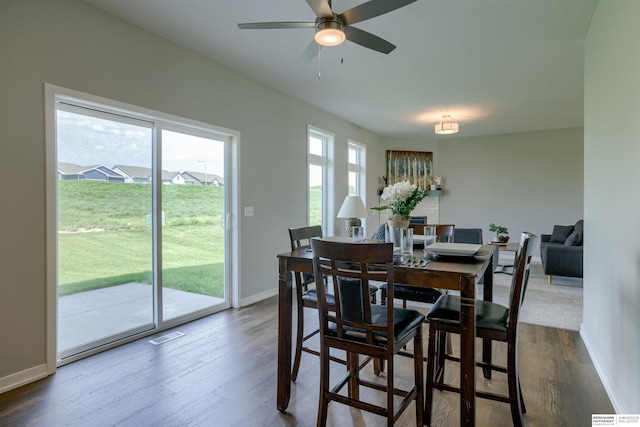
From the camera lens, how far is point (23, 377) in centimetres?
232

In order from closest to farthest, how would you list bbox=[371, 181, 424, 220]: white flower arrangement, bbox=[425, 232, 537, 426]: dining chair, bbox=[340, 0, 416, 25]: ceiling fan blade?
1. bbox=[425, 232, 537, 426]: dining chair
2. bbox=[340, 0, 416, 25]: ceiling fan blade
3. bbox=[371, 181, 424, 220]: white flower arrangement

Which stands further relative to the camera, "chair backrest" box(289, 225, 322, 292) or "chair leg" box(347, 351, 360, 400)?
"chair backrest" box(289, 225, 322, 292)

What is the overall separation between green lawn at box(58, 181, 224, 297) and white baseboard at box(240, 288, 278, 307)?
283 mm

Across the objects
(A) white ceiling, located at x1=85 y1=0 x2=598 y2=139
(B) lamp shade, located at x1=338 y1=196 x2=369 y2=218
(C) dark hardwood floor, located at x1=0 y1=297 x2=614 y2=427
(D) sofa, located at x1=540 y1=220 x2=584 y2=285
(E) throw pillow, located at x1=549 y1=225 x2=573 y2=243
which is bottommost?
(C) dark hardwood floor, located at x1=0 y1=297 x2=614 y2=427

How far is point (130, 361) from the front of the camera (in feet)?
8.77

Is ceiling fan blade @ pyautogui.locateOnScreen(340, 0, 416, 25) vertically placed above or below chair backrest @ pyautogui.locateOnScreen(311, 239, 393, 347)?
above

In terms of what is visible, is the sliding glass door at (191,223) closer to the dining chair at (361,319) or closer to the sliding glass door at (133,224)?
the sliding glass door at (133,224)

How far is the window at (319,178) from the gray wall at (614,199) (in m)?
3.52

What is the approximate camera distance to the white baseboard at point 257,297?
4.16 metres

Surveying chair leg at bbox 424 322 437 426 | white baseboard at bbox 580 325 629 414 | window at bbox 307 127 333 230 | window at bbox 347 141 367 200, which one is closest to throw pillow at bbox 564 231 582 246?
white baseboard at bbox 580 325 629 414

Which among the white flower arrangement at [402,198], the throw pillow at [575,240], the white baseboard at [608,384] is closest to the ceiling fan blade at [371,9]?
the white flower arrangement at [402,198]

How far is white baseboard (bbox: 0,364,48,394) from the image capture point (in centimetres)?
224

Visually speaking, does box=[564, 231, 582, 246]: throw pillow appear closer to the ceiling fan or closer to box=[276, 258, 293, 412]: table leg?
the ceiling fan

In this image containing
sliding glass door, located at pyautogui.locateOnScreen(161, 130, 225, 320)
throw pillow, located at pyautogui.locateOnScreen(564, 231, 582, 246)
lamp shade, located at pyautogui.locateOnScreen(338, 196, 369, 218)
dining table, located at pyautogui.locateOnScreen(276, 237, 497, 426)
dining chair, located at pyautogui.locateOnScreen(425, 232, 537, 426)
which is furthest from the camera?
throw pillow, located at pyautogui.locateOnScreen(564, 231, 582, 246)
